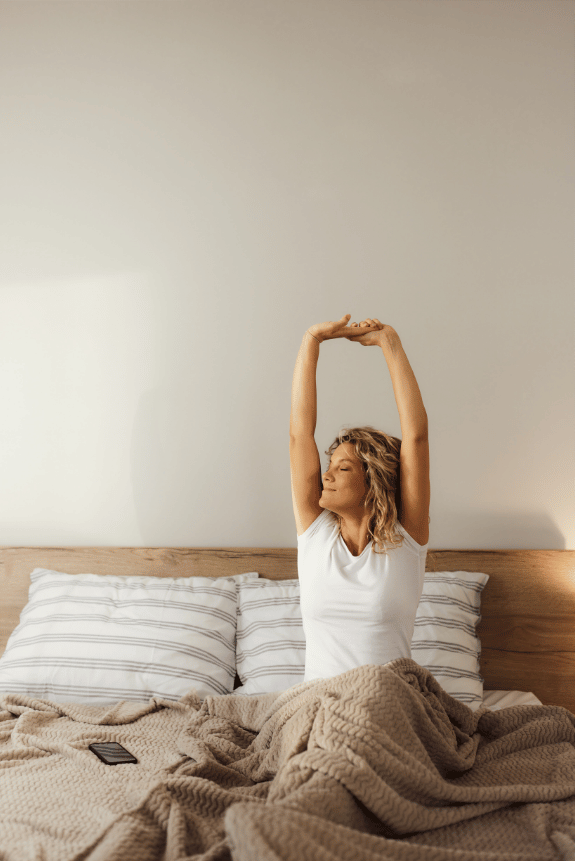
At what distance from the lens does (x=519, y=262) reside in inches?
83.3

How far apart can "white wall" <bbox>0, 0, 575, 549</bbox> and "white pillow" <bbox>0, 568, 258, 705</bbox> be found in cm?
31

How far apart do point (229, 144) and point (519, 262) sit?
45.2 inches

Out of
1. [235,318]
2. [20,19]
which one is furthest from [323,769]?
[20,19]

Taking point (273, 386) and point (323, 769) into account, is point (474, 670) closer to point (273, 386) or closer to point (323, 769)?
point (323, 769)

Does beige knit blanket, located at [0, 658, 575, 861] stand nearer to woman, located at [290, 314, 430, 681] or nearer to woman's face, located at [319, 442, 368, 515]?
woman, located at [290, 314, 430, 681]

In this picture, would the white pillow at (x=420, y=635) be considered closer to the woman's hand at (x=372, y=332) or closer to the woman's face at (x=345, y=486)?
the woman's face at (x=345, y=486)

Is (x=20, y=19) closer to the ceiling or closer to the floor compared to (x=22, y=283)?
closer to the ceiling

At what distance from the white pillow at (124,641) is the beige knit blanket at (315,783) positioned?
0.26 meters

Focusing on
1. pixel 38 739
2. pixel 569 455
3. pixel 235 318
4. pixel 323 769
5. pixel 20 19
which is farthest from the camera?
pixel 20 19

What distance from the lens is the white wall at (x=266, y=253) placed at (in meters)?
2.11

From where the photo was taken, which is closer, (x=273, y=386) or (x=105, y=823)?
(x=105, y=823)

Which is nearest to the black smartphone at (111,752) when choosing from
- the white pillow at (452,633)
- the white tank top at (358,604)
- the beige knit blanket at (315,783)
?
the beige knit blanket at (315,783)

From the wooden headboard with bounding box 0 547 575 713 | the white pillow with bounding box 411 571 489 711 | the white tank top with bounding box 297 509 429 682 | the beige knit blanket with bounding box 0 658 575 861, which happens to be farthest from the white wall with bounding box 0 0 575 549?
the beige knit blanket with bounding box 0 658 575 861

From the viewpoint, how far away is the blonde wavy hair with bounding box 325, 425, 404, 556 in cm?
146
